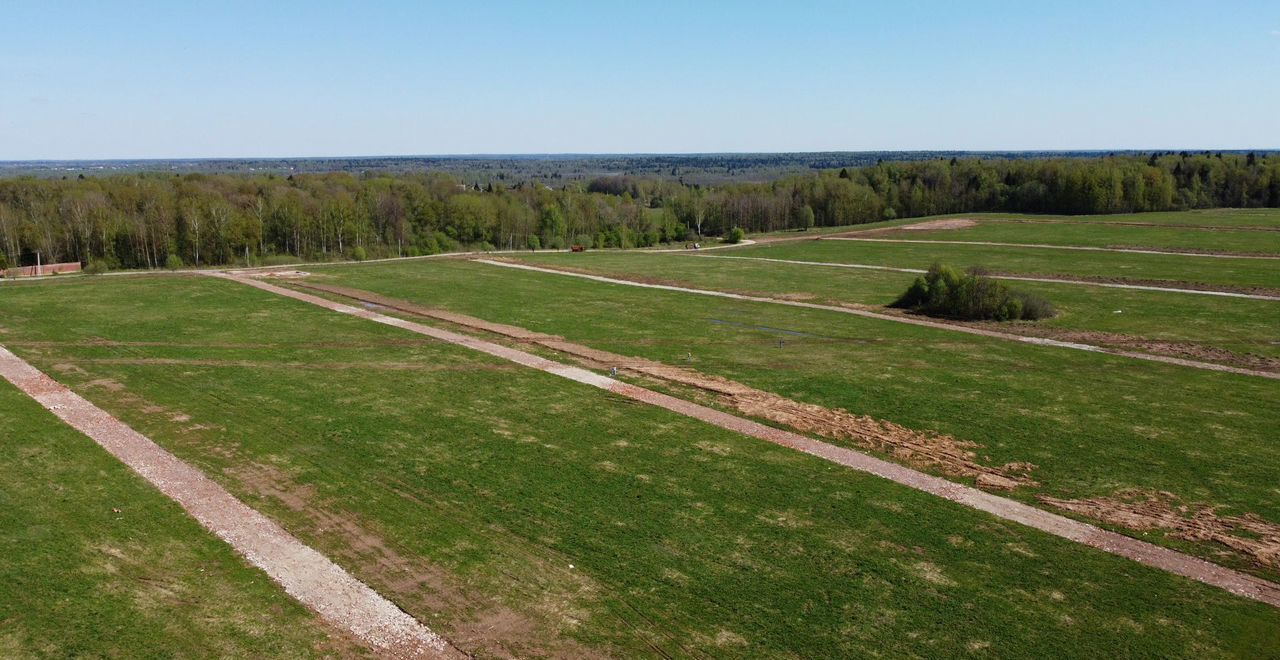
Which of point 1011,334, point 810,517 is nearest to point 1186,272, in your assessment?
point 1011,334

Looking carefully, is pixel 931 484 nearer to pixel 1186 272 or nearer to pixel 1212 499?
pixel 1212 499

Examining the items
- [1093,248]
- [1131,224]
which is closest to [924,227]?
[1131,224]

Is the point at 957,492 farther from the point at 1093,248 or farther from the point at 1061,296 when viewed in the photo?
the point at 1093,248

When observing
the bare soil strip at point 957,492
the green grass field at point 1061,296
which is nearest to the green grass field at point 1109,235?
the green grass field at point 1061,296

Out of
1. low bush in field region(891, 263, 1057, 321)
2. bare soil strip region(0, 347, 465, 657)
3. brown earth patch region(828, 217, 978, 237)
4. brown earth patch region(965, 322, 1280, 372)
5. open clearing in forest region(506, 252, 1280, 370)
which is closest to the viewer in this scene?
bare soil strip region(0, 347, 465, 657)

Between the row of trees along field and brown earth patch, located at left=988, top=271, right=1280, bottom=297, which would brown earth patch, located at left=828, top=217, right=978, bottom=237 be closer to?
the row of trees along field

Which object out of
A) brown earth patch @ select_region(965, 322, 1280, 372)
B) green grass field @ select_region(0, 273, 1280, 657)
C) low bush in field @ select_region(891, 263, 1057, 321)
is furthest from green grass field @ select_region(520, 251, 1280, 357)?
green grass field @ select_region(0, 273, 1280, 657)

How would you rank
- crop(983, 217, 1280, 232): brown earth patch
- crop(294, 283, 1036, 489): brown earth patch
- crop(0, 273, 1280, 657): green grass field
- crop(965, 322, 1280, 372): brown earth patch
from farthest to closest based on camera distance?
crop(983, 217, 1280, 232): brown earth patch, crop(965, 322, 1280, 372): brown earth patch, crop(294, 283, 1036, 489): brown earth patch, crop(0, 273, 1280, 657): green grass field

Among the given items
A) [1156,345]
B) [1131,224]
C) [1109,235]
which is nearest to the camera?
[1156,345]
